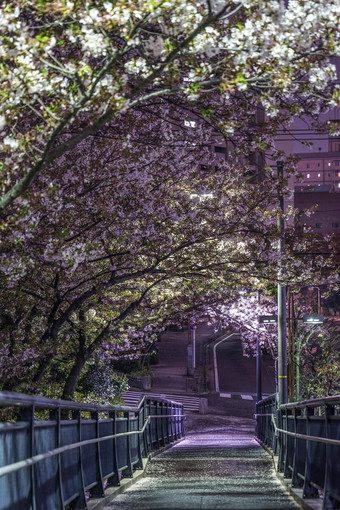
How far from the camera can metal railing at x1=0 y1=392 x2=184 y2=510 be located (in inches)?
234

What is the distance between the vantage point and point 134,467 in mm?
15188

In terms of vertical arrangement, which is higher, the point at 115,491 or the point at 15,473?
the point at 15,473

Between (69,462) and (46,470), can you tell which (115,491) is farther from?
(46,470)

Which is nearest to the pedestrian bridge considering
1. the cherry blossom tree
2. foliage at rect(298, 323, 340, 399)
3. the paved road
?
the cherry blossom tree

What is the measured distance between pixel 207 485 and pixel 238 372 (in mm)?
50566

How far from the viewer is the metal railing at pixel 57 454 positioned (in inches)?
234

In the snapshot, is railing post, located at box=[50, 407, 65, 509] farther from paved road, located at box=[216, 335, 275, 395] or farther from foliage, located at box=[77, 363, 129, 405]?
paved road, located at box=[216, 335, 275, 395]

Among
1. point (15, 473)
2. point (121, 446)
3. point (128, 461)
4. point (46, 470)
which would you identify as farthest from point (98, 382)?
point (15, 473)

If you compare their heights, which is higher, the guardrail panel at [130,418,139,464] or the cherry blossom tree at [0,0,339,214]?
the cherry blossom tree at [0,0,339,214]

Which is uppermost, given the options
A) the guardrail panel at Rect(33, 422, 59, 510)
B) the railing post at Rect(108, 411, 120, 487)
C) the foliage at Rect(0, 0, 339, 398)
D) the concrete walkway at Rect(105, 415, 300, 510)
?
the foliage at Rect(0, 0, 339, 398)

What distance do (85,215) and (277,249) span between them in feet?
12.7

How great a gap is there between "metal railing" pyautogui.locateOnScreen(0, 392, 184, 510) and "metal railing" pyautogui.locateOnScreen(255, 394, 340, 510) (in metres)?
2.59

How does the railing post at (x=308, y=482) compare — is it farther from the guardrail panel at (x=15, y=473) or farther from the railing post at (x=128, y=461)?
the guardrail panel at (x=15, y=473)

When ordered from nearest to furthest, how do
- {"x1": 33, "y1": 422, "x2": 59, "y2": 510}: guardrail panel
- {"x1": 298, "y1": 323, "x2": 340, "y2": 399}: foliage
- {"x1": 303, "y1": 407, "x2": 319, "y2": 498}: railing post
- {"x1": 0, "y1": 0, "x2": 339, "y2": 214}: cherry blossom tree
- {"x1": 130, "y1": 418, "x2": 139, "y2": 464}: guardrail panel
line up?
{"x1": 0, "y1": 0, "x2": 339, "y2": 214}: cherry blossom tree, {"x1": 33, "y1": 422, "x2": 59, "y2": 510}: guardrail panel, {"x1": 303, "y1": 407, "x2": 319, "y2": 498}: railing post, {"x1": 130, "y1": 418, "x2": 139, "y2": 464}: guardrail panel, {"x1": 298, "y1": 323, "x2": 340, "y2": 399}: foliage
